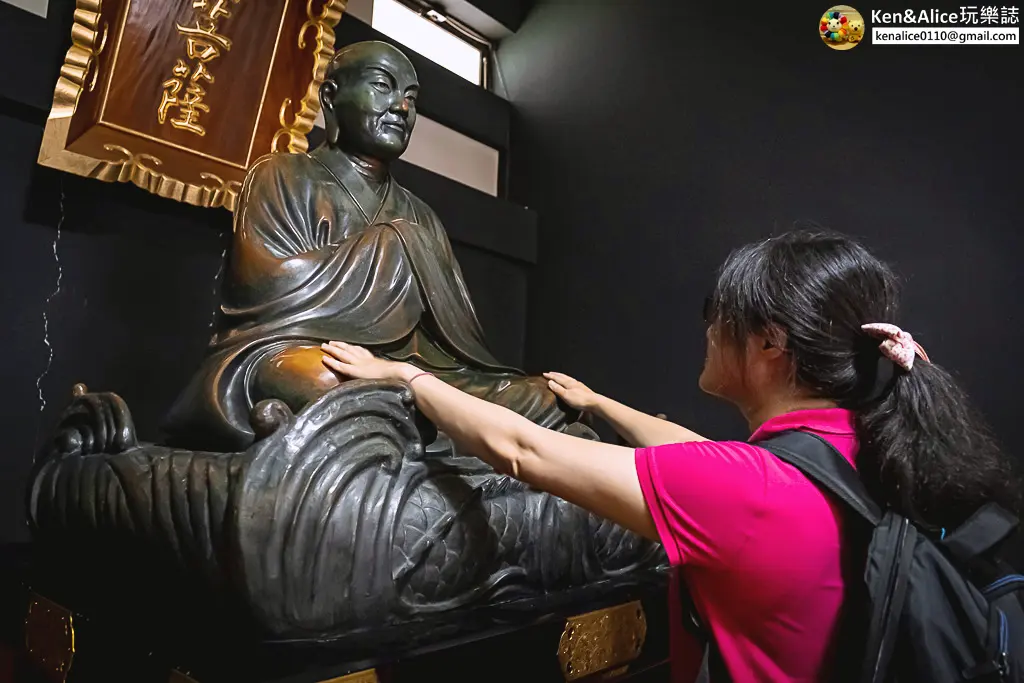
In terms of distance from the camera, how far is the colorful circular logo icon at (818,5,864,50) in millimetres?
2832

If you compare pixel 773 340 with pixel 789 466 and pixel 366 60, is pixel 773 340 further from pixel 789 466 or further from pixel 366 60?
pixel 366 60

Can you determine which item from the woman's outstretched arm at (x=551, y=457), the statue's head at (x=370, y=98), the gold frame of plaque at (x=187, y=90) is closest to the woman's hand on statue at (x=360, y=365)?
the woman's outstretched arm at (x=551, y=457)

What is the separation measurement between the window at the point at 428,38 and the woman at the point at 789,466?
2.82 metres

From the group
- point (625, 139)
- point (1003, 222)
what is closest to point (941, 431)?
point (1003, 222)

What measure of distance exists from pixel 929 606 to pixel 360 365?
104 cm

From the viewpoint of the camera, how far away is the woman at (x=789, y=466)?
3.15ft

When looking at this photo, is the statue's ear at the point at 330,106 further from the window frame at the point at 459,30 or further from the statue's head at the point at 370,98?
the window frame at the point at 459,30

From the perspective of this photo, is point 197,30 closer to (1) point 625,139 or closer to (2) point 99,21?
(2) point 99,21

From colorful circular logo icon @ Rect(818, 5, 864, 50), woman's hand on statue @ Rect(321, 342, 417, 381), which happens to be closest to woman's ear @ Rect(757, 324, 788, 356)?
woman's hand on statue @ Rect(321, 342, 417, 381)

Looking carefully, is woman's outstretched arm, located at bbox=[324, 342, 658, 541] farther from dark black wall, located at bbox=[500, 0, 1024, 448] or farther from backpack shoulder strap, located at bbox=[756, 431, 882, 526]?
dark black wall, located at bbox=[500, 0, 1024, 448]

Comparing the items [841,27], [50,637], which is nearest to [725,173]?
[841,27]

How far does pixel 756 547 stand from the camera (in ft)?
3.15

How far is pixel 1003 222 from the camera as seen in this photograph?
8.14 ft

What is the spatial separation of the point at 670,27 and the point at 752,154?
77cm
